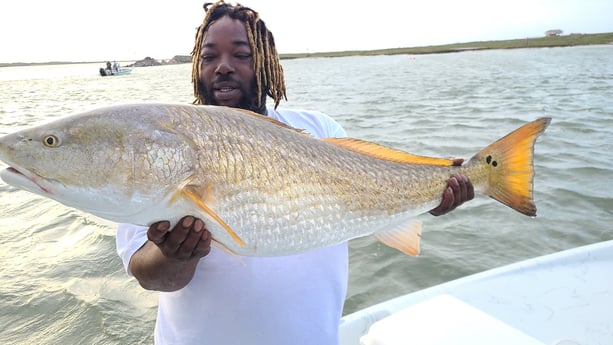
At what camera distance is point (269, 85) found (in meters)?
2.70

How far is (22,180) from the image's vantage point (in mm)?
1545

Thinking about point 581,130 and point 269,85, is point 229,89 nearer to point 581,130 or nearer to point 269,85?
point 269,85

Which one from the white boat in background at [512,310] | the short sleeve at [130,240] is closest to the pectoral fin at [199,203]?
the short sleeve at [130,240]

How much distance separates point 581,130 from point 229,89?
42.1ft

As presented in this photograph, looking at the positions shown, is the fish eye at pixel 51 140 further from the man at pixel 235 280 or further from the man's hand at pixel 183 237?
the man at pixel 235 280

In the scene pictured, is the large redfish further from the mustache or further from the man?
the mustache

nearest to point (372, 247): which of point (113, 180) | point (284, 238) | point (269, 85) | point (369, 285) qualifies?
point (369, 285)

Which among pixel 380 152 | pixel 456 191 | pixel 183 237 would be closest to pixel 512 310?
pixel 456 191

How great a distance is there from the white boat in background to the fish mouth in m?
2.08

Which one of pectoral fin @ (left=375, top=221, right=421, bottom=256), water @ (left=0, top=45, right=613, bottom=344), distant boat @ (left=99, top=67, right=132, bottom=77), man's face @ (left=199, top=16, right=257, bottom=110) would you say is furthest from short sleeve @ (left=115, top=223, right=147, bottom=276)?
distant boat @ (left=99, top=67, right=132, bottom=77)

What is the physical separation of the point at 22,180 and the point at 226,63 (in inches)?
46.7

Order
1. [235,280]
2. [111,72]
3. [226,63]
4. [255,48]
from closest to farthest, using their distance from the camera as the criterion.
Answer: [235,280]
[226,63]
[255,48]
[111,72]

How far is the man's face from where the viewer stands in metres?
2.40

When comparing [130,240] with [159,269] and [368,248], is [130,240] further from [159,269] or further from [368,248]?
[368,248]
